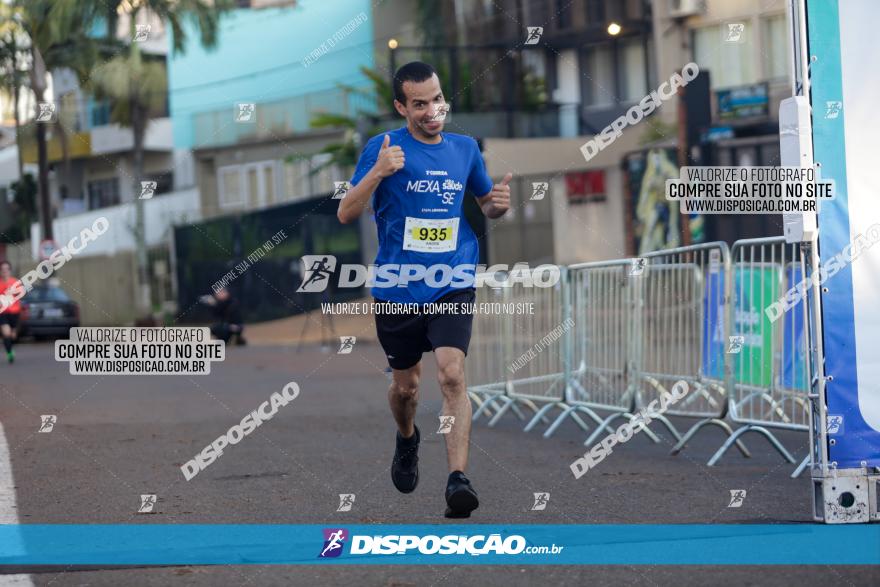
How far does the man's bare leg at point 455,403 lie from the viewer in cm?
613

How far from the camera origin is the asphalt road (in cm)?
500

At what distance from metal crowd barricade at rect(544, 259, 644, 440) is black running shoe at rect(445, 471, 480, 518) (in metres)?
3.55

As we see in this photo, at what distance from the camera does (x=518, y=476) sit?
7.88 m

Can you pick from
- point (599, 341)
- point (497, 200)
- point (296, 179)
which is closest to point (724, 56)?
point (296, 179)

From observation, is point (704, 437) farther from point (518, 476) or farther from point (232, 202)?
point (232, 202)

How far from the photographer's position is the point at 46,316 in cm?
3053

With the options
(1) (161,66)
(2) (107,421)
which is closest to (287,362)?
(2) (107,421)

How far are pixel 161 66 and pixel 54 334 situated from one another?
12751mm

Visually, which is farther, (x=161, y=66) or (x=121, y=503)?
(x=161, y=66)

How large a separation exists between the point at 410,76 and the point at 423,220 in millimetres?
667

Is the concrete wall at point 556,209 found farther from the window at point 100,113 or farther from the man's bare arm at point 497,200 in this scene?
the man's bare arm at point 497,200

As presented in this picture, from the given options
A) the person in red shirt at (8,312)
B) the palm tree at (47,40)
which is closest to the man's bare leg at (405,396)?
the person in red shirt at (8,312)

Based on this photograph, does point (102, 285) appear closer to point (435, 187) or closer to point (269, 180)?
point (269, 180)

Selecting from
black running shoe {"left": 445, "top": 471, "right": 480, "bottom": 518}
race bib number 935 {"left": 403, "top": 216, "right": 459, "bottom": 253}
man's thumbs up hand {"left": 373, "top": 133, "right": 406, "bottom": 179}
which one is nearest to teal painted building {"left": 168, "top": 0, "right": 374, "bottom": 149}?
race bib number 935 {"left": 403, "top": 216, "right": 459, "bottom": 253}
